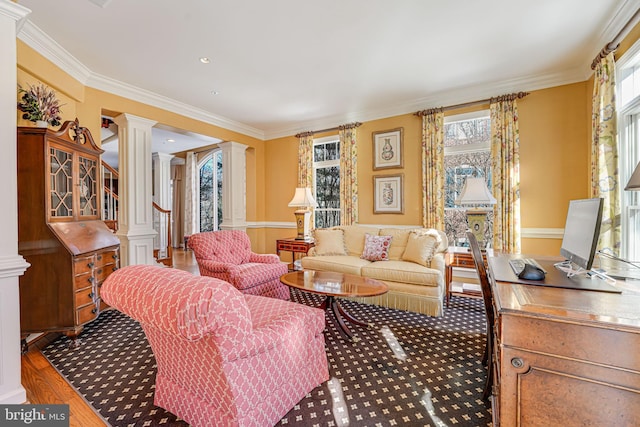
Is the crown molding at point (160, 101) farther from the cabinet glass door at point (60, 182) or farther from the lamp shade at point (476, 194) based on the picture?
the lamp shade at point (476, 194)

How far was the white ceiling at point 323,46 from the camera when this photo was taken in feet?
7.95

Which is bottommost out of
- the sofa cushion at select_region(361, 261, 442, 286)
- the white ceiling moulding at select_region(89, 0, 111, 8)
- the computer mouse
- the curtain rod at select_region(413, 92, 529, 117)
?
the sofa cushion at select_region(361, 261, 442, 286)

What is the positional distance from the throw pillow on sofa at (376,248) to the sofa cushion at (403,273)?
0.56ft

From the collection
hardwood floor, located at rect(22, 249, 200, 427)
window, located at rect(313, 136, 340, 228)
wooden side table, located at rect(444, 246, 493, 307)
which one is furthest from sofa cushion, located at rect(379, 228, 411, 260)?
hardwood floor, located at rect(22, 249, 200, 427)

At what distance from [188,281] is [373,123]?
4.45 meters

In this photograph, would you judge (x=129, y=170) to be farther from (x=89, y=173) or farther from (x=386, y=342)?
(x=386, y=342)

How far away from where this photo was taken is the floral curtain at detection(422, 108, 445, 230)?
14.0 feet

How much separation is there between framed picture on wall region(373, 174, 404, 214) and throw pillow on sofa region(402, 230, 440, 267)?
0.95 metres

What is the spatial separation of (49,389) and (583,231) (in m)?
3.48

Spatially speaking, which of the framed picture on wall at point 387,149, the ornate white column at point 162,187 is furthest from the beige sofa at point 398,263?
the ornate white column at point 162,187

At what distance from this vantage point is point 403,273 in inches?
133

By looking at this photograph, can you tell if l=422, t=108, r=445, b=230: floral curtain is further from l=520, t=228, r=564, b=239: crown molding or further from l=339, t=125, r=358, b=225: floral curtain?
l=339, t=125, r=358, b=225: floral curtain

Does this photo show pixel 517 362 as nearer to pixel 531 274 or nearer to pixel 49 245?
pixel 531 274

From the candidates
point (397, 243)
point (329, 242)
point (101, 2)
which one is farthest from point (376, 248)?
point (101, 2)
